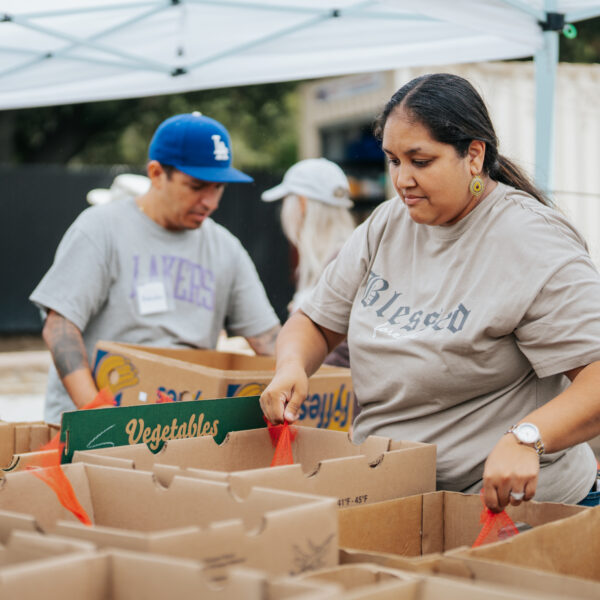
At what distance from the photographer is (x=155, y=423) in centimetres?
193

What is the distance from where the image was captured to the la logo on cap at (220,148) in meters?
3.04

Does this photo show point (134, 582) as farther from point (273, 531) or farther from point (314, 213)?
point (314, 213)

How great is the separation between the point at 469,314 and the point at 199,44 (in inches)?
123

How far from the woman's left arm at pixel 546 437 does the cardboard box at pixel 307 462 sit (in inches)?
8.6

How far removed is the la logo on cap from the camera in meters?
3.04

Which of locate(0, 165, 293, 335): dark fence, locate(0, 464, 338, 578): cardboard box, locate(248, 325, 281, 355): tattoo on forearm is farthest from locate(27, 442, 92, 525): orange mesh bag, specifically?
locate(0, 165, 293, 335): dark fence

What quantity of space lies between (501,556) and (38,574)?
2.18ft

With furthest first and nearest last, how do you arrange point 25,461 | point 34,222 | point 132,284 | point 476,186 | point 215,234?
point 34,222 → point 215,234 → point 132,284 → point 476,186 → point 25,461

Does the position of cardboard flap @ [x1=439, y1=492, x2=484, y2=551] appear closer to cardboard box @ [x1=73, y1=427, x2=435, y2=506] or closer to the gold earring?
cardboard box @ [x1=73, y1=427, x2=435, y2=506]

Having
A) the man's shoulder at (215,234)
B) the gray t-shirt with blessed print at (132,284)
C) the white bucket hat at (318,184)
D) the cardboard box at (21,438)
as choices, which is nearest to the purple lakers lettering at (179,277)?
the gray t-shirt with blessed print at (132,284)

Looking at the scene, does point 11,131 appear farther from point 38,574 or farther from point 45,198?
point 38,574

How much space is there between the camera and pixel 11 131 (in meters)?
15.5

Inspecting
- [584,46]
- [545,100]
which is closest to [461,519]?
[545,100]

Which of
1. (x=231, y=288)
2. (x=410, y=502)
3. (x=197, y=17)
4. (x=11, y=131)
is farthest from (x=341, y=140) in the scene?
(x=410, y=502)
